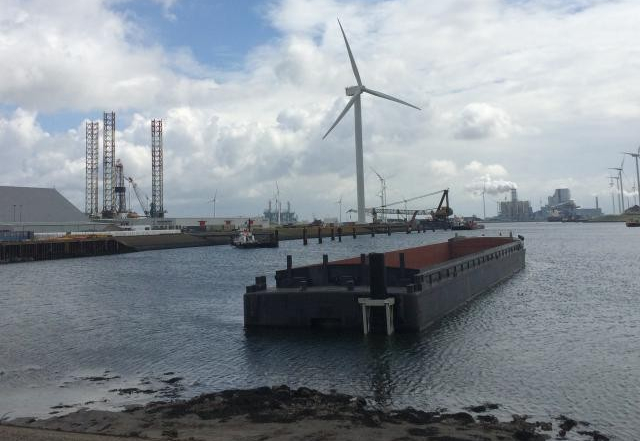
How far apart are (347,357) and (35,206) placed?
12994cm

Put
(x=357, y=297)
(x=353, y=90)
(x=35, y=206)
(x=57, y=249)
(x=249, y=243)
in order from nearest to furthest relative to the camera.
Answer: (x=357, y=297) < (x=57, y=249) < (x=249, y=243) < (x=35, y=206) < (x=353, y=90)

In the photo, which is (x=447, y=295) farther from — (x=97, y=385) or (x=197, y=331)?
(x=97, y=385)

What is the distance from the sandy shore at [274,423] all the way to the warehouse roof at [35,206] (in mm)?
124962

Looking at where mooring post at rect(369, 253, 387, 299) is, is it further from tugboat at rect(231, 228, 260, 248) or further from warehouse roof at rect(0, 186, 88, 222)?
warehouse roof at rect(0, 186, 88, 222)

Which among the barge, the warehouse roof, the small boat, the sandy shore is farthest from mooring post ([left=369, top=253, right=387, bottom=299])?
the warehouse roof

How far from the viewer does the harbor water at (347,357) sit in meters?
17.8

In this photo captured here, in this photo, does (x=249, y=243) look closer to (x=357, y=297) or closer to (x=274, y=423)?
(x=357, y=297)

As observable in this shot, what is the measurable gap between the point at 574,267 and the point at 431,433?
5951 cm

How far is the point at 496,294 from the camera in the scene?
43.8 meters

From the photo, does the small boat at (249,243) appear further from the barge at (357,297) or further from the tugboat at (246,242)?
the barge at (357,297)

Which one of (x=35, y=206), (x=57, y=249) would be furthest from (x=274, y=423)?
(x=35, y=206)

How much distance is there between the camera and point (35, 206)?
13250 centimetres

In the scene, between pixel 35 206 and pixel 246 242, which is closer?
pixel 246 242

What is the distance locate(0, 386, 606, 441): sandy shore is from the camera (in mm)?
12867
